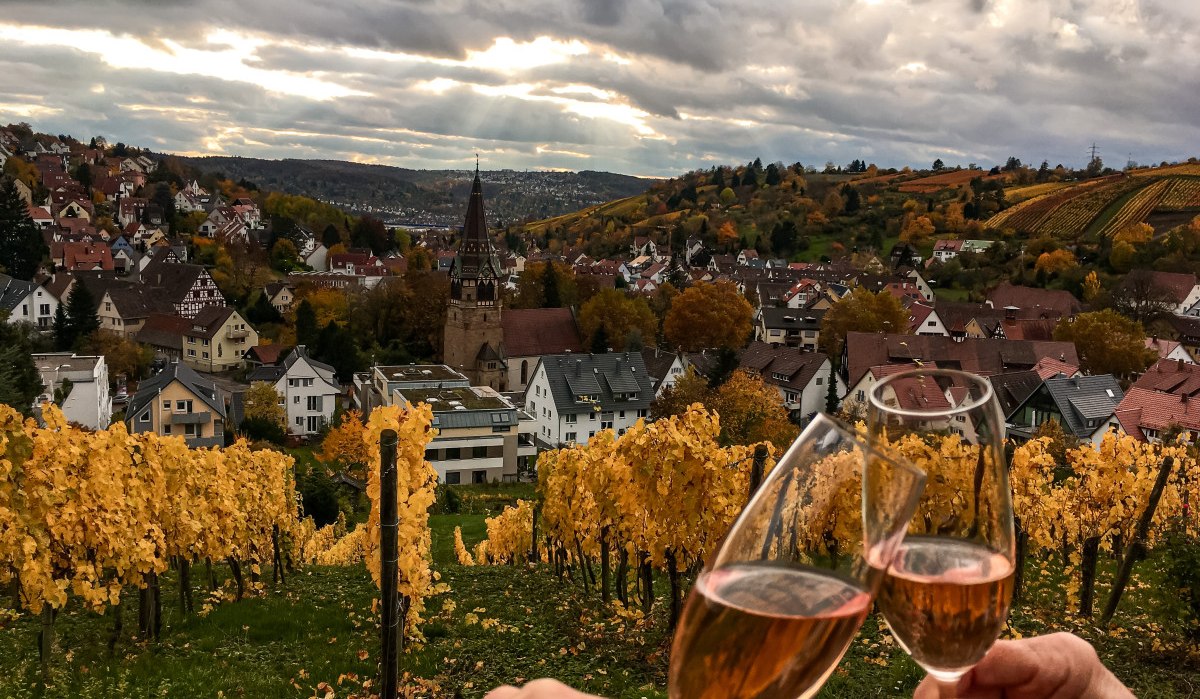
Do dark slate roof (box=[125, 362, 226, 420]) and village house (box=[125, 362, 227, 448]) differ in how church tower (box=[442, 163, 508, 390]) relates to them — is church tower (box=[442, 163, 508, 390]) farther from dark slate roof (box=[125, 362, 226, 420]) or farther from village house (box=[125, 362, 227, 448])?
village house (box=[125, 362, 227, 448])

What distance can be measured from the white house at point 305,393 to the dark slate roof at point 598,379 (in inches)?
511

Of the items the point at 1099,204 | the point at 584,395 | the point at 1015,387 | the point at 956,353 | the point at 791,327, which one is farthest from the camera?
the point at 1099,204

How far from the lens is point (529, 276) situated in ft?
251

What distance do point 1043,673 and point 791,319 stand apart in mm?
73145

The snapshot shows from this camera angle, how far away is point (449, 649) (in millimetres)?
10773

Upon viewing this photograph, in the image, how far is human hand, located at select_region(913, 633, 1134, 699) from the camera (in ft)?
5.81

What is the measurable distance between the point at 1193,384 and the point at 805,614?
46157 millimetres

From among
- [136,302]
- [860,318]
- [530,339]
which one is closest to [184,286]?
[136,302]

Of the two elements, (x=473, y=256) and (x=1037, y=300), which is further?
(x=1037, y=300)

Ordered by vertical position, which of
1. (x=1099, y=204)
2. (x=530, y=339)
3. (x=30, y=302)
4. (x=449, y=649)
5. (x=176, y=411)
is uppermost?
(x=1099, y=204)

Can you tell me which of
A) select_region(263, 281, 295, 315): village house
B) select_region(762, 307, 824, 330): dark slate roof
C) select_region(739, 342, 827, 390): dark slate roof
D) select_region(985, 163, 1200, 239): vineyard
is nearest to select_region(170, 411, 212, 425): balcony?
select_region(739, 342, 827, 390): dark slate roof

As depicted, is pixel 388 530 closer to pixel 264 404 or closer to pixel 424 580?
pixel 424 580

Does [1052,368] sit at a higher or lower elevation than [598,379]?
higher

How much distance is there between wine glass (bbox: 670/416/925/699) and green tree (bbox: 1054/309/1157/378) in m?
60.7
